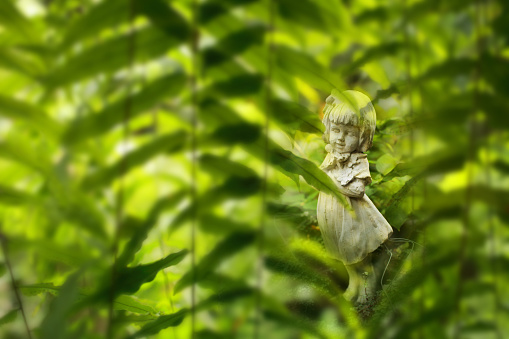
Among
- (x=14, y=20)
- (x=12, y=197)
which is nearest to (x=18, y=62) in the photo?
(x=14, y=20)

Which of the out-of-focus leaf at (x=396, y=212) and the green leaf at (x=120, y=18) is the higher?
the green leaf at (x=120, y=18)

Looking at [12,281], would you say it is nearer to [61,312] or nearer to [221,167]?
[61,312]

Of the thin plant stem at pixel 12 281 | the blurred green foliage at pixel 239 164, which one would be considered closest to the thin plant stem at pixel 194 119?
the blurred green foliage at pixel 239 164

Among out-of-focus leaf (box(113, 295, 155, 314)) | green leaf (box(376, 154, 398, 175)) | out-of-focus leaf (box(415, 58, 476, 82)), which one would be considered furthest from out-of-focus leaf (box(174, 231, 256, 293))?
out-of-focus leaf (box(415, 58, 476, 82))

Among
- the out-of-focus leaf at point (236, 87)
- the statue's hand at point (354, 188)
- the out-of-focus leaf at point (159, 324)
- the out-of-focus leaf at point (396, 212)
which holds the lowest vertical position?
the out-of-focus leaf at point (159, 324)

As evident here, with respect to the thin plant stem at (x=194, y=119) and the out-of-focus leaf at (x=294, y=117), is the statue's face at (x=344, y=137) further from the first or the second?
the thin plant stem at (x=194, y=119)

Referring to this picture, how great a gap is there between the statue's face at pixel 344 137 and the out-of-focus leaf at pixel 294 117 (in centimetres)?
2

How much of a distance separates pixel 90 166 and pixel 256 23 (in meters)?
0.25

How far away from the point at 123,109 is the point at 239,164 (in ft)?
0.49

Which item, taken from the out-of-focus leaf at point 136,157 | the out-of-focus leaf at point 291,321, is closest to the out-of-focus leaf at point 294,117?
the out-of-focus leaf at point 136,157

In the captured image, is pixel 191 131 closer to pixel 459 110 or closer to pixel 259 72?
pixel 259 72

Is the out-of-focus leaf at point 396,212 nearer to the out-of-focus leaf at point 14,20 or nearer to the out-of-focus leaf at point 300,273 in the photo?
the out-of-focus leaf at point 300,273

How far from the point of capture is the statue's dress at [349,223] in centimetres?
57

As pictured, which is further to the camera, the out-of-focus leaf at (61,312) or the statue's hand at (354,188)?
the statue's hand at (354,188)
